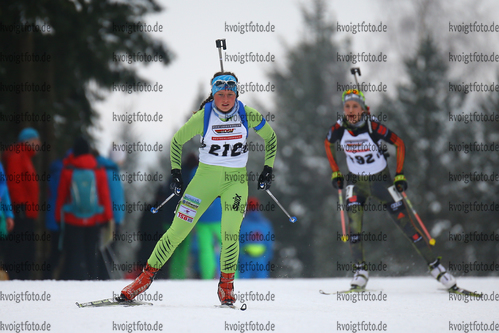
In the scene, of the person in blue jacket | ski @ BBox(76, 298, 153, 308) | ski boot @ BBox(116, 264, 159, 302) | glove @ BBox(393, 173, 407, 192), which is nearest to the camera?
ski @ BBox(76, 298, 153, 308)

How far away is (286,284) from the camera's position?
862 centimetres

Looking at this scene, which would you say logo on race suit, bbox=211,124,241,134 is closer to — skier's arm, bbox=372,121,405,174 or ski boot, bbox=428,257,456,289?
skier's arm, bbox=372,121,405,174

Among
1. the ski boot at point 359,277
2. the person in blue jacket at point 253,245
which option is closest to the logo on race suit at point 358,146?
the ski boot at point 359,277

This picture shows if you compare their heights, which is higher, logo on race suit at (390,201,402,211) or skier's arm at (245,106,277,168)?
skier's arm at (245,106,277,168)

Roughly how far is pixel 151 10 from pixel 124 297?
9.48 m

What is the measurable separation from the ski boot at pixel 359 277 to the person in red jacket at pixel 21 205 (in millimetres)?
4629

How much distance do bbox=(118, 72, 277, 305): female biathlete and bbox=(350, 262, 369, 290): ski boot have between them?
237 cm

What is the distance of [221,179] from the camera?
5844mm

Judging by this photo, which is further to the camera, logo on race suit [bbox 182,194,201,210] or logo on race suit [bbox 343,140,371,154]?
logo on race suit [bbox 343,140,371,154]

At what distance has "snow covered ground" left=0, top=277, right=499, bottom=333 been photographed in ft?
15.1

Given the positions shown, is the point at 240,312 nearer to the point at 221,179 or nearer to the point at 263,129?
the point at 221,179

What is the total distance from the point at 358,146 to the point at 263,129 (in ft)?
6.60

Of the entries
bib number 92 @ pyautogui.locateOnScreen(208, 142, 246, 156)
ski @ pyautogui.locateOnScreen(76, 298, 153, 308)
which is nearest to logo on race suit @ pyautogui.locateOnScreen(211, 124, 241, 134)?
bib number 92 @ pyautogui.locateOnScreen(208, 142, 246, 156)

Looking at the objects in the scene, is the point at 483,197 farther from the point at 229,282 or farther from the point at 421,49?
the point at 229,282
